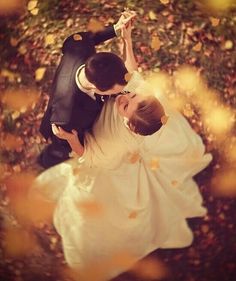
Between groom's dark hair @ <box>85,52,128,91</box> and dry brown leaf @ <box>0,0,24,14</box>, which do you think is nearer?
groom's dark hair @ <box>85,52,128,91</box>

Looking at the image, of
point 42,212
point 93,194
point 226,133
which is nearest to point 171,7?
point 226,133

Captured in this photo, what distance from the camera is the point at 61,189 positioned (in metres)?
1.64

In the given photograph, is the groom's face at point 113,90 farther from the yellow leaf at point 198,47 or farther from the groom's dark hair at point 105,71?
the yellow leaf at point 198,47

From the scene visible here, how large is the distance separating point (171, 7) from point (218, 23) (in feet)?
0.42

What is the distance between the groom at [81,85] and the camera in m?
1.57

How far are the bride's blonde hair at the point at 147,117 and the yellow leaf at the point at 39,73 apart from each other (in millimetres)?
247

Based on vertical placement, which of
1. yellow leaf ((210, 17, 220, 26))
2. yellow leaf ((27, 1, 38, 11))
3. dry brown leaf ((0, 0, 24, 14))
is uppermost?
dry brown leaf ((0, 0, 24, 14))

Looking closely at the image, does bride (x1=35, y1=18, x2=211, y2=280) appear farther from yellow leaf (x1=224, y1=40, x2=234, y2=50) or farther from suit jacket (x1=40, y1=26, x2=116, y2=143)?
yellow leaf (x1=224, y1=40, x2=234, y2=50)

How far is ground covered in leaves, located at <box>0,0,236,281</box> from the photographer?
162 centimetres

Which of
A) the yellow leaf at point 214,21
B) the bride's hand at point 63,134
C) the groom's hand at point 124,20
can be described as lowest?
the bride's hand at point 63,134

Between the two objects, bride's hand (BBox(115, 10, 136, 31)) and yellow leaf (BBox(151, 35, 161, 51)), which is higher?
bride's hand (BBox(115, 10, 136, 31))

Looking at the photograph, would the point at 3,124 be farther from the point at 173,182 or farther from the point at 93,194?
the point at 173,182

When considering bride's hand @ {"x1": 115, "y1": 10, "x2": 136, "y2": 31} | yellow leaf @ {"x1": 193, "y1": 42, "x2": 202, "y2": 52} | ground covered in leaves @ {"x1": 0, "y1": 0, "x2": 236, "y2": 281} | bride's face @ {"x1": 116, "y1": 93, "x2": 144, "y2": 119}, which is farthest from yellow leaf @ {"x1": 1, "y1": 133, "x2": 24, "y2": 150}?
yellow leaf @ {"x1": 193, "y1": 42, "x2": 202, "y2": 52}

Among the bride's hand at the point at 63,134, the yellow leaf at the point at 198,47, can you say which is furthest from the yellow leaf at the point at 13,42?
the yellow leaf at the point at 198,47
